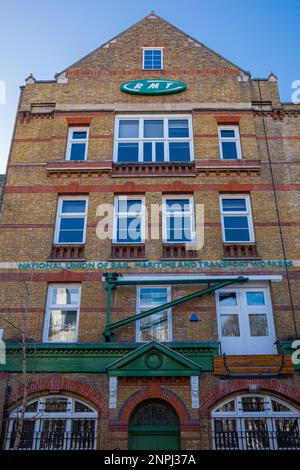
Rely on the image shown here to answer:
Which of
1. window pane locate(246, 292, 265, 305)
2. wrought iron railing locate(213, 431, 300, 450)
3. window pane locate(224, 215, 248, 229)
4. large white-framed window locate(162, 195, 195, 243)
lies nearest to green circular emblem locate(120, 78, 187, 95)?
large white-framed window locate(162, 195, 195, 243)

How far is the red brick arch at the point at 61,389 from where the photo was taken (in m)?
13.4

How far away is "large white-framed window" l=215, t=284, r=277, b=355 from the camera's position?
14.6m

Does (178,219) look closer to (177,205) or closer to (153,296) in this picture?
(177,205)

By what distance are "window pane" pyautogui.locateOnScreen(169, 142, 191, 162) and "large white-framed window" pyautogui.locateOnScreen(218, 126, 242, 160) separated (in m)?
1.35

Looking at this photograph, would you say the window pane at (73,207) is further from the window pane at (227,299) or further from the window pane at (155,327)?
the window pane at (227,299)

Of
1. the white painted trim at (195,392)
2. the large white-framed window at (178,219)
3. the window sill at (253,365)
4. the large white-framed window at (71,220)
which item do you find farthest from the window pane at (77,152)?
the white painted trim at (195,392)

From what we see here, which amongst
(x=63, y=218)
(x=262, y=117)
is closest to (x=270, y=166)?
(x=262, y=117)

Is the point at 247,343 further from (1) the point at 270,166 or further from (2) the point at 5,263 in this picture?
(2) the point at 5,263

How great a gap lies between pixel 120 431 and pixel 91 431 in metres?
0.86

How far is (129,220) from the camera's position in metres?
16.7

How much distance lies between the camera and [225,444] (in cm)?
1279

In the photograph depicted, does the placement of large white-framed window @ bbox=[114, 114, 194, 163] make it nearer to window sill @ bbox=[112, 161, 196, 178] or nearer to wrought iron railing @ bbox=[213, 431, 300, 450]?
window sill @ bbox=[112, 161, 196, 178]

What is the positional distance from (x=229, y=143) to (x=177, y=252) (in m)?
5.48

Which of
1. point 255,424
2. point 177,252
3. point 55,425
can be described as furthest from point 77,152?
point 255,424
